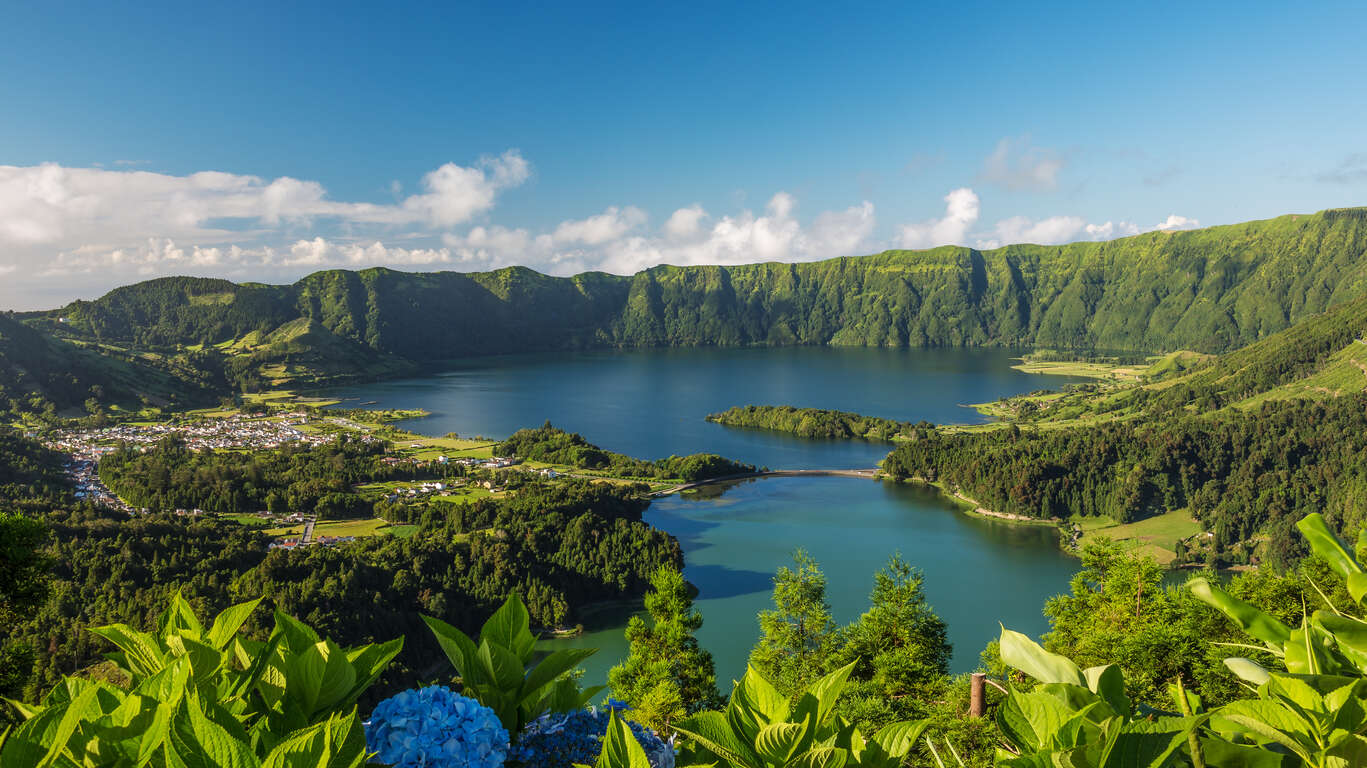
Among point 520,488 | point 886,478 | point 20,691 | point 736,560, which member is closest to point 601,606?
point 736,560

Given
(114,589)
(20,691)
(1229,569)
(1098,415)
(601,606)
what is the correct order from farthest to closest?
(1098,415) → (1229,569) → (601,606) → (114,589) → (20,691)

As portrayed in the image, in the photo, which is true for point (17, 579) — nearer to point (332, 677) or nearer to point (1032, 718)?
point (332, 677)

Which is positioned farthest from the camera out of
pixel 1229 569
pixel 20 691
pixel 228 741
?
pixel 1229 569

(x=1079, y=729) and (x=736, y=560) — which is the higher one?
(x=1079, y=729)

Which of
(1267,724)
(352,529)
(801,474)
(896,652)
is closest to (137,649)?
(1267,724)

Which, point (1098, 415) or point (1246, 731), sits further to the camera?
point (1098, 415)

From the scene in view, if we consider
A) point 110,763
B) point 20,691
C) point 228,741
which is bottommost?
point 20,691

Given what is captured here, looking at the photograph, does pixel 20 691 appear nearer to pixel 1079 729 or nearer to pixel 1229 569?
pixel 1079 729
